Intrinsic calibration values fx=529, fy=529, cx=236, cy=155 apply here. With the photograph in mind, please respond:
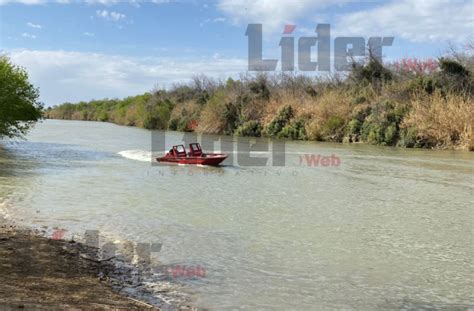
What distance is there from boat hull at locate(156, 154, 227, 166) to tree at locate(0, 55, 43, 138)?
9.09 meters

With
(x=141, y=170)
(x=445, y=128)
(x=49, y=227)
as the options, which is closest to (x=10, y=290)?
(x=49, y=227)

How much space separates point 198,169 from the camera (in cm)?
2434

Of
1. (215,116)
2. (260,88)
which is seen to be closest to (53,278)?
(215,116)

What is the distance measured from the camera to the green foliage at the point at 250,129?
180ft

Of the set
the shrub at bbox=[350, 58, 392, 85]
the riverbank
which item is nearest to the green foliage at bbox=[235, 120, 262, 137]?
the shrub at bbox=[350, 58, 392, 85]

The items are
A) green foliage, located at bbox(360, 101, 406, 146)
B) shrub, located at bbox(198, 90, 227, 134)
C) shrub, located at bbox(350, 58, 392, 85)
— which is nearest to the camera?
green foliage, located at bbox(360, 101, 406, 146)

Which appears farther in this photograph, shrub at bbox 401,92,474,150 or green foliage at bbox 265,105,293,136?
green foliage at bbox 265,105,293,136

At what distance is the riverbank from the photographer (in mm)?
5766

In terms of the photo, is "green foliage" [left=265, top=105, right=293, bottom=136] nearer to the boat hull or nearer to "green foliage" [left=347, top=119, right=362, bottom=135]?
"green foliage" [left=347, top=119, right=362, bottom=135]

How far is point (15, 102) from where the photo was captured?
29.9m

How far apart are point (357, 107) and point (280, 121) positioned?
373 inches

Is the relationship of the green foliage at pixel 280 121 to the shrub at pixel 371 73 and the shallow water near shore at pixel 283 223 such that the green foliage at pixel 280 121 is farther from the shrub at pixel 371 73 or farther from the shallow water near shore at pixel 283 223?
the shallow water near shore at pixel 283 223

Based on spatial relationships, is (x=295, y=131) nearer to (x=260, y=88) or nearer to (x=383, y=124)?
(x=383, y=124)

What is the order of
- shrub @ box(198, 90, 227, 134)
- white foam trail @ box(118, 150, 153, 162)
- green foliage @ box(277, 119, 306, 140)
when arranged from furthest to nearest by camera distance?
shrub @ box(198, 90, 227, 134) → green foliage @ box(277, 119, 306, 140) → white foam trail @ box(118, 150, 153, 162)
